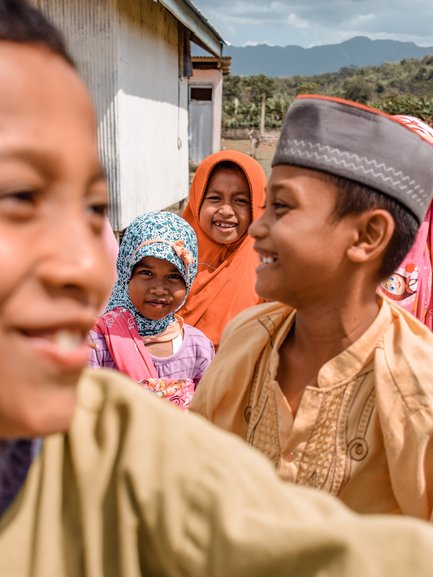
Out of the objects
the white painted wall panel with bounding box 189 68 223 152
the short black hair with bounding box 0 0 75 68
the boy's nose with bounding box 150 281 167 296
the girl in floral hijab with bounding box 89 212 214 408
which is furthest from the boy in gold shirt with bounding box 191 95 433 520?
the white painted wall panel with bounding box 189 68 223 152

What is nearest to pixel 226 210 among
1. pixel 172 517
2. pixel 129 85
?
pixel 172 517

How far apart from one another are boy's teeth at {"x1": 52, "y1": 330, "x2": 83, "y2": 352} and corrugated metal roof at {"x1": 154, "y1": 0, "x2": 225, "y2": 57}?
6.77 meters

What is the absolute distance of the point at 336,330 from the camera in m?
1.68

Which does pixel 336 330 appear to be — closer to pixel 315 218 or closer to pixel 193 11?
pixel 315 218

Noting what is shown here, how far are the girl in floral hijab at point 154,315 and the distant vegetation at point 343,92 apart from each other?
48.5ft

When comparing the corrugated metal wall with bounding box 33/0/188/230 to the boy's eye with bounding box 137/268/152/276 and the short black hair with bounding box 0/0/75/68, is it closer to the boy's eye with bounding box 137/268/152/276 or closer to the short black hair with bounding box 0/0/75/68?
the boy's eye with bounding box 137/268/152/276

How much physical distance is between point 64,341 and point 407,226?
4.06 ft

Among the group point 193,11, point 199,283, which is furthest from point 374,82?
point 199,283

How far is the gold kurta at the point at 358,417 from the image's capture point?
145cm

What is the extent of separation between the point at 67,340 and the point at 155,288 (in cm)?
225

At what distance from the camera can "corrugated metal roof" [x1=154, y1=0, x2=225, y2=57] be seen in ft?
24.5

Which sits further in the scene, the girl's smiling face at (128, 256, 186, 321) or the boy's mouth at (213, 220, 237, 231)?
the boy's mouth at (213, 220, 237, 231)

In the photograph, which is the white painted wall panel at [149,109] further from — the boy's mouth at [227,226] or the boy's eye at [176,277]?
the boy's eye at [176,277]

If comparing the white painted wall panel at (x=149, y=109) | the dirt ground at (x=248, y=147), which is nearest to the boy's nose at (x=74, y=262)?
the white painted wall panel at (x=149, y=109)
